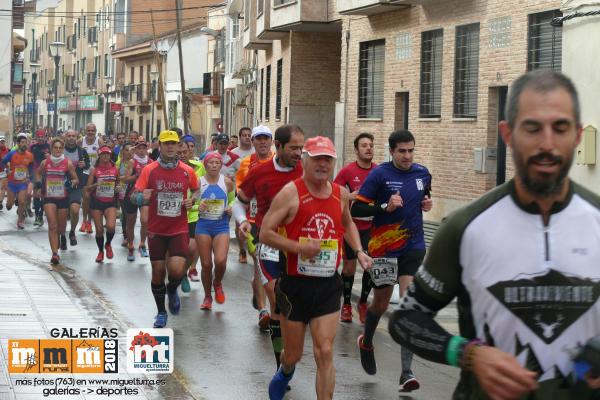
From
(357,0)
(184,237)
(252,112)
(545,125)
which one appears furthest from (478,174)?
(252,112)

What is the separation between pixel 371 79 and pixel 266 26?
835 centimetres

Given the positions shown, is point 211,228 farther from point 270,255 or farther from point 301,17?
point 301,17

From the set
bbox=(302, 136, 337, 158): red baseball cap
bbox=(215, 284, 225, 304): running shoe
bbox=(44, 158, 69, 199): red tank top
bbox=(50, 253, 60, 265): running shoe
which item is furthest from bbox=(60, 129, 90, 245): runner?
bbox=(302, 136, 337, 158): red baseball cap

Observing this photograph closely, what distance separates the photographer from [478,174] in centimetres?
2073

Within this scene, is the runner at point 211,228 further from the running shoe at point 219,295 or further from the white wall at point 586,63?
the white wall at point 586,63

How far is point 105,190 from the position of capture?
1916cm

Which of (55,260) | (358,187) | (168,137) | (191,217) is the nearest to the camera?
(168,137)

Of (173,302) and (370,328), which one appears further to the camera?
(173,302)

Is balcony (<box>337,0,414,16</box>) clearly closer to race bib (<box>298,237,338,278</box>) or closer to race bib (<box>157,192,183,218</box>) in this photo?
race bib (<box>157,192,183,218</box>)

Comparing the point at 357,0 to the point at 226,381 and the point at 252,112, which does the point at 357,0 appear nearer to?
the point at 226,381

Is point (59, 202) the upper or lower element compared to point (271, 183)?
lower

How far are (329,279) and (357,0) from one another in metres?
18.3

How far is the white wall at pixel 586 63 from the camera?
48.8 feet

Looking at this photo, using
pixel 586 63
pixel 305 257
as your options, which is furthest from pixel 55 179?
pixel 305 257
